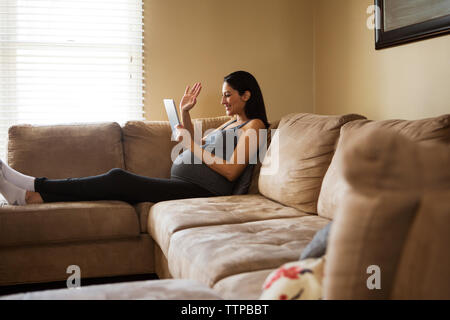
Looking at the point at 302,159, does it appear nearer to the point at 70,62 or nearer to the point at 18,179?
the point at 18,179

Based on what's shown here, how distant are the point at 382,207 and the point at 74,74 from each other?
10.0ft

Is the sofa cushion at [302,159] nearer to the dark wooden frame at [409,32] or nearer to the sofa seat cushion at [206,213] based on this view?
the sofa seat cushion at [206,213]

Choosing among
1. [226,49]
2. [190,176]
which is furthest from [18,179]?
[226,49]

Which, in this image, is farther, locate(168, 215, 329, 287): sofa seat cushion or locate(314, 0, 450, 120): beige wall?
locate(314, 0, 450, 120): beige wall

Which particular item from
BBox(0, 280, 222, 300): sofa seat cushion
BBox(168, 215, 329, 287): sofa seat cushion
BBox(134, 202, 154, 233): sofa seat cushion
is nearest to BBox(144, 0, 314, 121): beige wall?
BBox(134, 202, 154, 233): sofa seat cushion

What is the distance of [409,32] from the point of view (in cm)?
254

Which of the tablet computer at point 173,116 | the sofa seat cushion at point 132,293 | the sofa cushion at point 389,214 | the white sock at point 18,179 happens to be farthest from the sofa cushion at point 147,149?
the sofa cushion at point 389,214

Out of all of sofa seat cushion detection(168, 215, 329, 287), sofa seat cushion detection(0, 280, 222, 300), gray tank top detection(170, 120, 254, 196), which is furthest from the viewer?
gray tank top detection(170, 120, 254, 196)

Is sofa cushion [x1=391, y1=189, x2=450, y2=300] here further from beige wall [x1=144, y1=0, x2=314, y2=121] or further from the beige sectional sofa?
beige wall [x1=144, y1=0, x2=314, y2=121]

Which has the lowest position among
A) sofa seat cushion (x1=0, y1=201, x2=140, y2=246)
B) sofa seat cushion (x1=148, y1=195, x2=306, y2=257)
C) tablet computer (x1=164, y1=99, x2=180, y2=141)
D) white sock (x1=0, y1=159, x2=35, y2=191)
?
sofa seat cushion (x1=0, y1=201, x2=140, y2=246)

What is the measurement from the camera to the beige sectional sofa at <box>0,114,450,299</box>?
1.61 meters

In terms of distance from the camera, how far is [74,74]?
3387 mm

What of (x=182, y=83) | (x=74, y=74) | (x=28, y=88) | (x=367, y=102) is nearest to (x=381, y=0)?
(x=367, y=102)

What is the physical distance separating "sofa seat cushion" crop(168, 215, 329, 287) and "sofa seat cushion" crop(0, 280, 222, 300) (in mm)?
245
